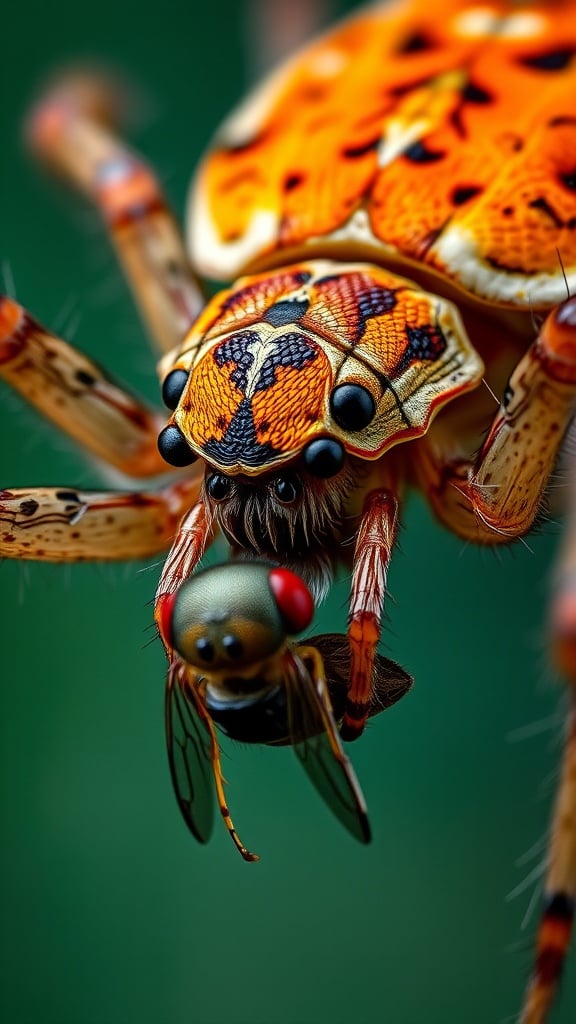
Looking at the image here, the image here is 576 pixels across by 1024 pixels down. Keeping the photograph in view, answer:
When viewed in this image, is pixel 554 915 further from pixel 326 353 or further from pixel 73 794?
pixel 73 794

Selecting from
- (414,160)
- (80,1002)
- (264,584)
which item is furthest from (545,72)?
(80,1002)

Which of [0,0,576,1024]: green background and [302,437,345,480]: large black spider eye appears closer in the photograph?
[302,437,345,480]: large black spider eye

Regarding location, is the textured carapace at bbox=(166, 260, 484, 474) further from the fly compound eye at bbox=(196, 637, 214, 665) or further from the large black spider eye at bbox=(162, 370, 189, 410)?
the fly compound eye at bbox=(196, 637, 214, 665)

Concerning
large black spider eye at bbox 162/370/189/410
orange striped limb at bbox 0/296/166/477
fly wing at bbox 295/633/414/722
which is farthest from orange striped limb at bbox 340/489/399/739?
orange striped limb at bbox 0/296/166/477

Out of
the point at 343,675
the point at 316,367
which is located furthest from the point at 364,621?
the point at 316,367

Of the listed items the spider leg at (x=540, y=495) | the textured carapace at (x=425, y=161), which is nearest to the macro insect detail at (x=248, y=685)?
the spider leg at (x=540, y=495)

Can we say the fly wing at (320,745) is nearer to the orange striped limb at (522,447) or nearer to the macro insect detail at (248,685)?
the macro insect detail at (248,685)
